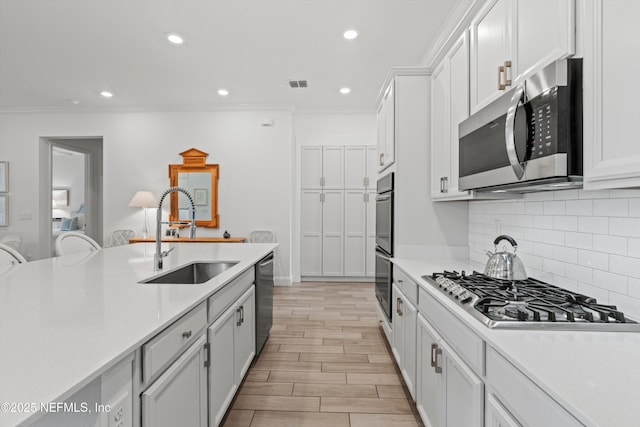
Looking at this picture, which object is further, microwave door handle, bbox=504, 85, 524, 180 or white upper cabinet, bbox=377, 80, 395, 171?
white upper cabinet, bbox=377, 80, 395, 171

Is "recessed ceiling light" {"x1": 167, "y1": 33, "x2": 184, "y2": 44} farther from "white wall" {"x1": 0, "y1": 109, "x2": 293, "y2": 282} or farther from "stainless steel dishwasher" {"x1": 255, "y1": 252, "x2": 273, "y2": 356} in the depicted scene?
"stainless steel dishwasher" {"x1": 255, "y1": 252, "x2": 273, "y2": 356}

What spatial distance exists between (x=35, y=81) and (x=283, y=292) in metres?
4.37

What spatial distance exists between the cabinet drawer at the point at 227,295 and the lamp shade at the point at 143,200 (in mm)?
3771

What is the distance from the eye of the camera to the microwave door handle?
1410 mm

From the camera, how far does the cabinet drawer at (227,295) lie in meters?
1.65

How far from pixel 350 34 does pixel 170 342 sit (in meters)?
3.18

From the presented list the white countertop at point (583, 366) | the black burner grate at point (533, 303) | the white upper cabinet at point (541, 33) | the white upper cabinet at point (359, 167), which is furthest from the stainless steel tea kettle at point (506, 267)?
the white upper cabinet at point (359, 167)

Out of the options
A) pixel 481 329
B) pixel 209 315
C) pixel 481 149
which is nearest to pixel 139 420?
pixel 209 315

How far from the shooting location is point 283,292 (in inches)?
204

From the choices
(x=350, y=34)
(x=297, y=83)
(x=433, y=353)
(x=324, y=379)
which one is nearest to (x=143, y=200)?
(x=297, y=83)

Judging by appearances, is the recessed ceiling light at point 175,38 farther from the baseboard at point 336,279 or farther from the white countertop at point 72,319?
A: the baseboard at point 336,279

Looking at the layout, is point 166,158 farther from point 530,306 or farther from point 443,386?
point 530,306

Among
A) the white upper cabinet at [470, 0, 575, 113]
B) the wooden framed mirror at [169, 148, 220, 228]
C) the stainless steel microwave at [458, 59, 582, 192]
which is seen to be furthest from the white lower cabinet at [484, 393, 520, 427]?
the wooden framed mirror at [169, 148, 220, 228]

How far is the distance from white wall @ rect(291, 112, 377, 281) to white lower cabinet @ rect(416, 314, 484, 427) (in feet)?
13.2
